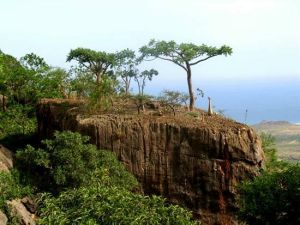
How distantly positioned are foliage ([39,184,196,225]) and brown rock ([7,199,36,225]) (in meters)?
7.21

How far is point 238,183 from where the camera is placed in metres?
30.5

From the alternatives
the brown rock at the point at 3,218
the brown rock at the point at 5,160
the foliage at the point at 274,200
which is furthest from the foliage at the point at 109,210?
the brown rock at the point at 5,160

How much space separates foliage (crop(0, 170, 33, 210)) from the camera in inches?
1057

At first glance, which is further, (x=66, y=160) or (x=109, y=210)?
(x=66, y=160)

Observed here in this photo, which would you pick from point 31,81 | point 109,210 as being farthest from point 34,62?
point 109,210

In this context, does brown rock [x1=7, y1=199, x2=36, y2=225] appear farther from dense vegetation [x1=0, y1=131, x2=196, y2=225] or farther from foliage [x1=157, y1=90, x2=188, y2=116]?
foliage [x1=157, y1=90, x2=188, y2=116]

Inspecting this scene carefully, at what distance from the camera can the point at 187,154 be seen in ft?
103

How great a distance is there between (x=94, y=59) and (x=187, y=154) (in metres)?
11.6

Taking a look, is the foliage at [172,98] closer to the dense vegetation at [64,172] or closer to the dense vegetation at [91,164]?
the dense vegetation at [91,164]

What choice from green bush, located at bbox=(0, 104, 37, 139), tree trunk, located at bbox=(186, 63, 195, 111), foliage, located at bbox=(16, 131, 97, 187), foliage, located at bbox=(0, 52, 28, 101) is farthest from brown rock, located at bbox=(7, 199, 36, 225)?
foliage, located at bbox=(0, 52, 28, 101)

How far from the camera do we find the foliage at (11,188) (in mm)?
26852

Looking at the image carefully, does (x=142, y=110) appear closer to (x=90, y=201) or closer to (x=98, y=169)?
(x=98, y=169)

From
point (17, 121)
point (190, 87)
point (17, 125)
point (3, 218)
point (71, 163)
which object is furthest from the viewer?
point (17, 121)

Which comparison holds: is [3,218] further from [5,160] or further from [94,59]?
[94,59]
